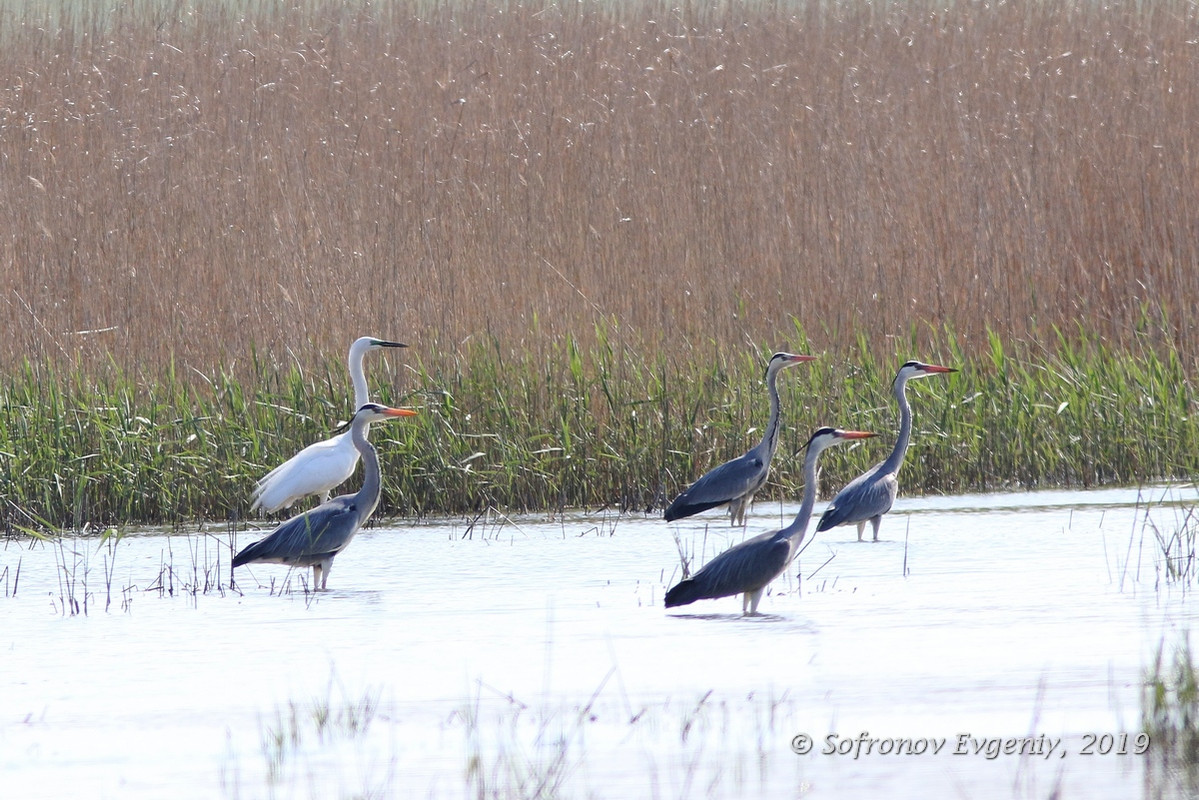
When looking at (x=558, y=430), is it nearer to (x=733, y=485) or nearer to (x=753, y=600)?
(x=733, y=485)

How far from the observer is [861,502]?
6355mm

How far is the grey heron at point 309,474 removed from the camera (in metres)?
6.78

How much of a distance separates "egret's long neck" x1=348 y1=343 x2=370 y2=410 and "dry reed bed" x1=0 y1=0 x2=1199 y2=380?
486 millimetres

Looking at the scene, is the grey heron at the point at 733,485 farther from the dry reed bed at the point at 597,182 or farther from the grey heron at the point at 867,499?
the dry reed bed at the point at 597,182

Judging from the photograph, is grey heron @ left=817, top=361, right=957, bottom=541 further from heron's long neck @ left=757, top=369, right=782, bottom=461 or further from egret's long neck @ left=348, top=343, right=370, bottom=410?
egret's long neck @ left=348, top=343, right=370, bottom=410

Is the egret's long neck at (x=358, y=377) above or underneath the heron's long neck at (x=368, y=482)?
above

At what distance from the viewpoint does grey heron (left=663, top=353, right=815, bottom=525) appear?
21.9 ft

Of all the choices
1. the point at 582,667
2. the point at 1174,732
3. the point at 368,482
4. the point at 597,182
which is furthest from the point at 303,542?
the point at 597,182

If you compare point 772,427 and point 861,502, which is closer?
point 861,502

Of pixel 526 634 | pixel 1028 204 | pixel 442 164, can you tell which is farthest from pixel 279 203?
pixel 526 634

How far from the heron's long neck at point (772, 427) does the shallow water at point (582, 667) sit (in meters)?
0.60

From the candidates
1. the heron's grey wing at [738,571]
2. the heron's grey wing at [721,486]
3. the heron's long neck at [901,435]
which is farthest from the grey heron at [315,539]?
the heron's long neck at [901,435]

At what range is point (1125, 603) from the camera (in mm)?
4820

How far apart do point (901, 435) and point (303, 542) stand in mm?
2609
